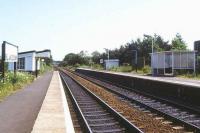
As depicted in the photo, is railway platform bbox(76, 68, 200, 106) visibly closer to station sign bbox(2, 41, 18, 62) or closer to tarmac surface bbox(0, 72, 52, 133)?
tarmac surface bbox(0, 72, 52, 133)

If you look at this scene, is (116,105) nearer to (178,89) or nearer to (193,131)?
(178,89)

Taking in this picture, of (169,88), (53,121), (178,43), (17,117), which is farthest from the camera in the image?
(178,43)

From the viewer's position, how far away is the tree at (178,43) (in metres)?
95.2

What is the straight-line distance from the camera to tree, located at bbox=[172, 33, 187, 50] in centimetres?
9519

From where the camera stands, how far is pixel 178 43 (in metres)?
99.1

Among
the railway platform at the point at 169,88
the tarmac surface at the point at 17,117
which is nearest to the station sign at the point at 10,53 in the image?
the tarmac surface at the point at 17,117

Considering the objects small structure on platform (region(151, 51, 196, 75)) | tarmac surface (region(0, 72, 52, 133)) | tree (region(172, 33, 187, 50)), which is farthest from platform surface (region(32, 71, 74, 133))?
tree (region(172, 33, 187, 50))

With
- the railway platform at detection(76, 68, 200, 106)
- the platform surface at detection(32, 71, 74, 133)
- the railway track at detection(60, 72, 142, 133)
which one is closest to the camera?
the platform surface at detection(32, 71, 74, 133)

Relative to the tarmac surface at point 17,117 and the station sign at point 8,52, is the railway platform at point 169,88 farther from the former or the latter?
the station sign at point 8,52

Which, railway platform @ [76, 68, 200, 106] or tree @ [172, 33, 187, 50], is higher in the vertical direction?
tree @ [172, 33, 187, 50]

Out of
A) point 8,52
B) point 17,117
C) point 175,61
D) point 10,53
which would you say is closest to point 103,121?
point 17,117

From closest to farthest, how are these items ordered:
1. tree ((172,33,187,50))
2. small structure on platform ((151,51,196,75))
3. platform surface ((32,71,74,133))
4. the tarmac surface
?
platform surface ((32,71,74,133)) → the tarmac surface → small structure on platform ((151,51,196,75)) → tree ((172,33,187,50))

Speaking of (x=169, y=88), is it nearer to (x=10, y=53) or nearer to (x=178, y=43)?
(x=10, y=53)

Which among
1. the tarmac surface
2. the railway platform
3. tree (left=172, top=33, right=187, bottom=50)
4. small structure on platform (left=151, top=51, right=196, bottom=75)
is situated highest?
tree (left=172, top=33, right=187, bottom=50)
